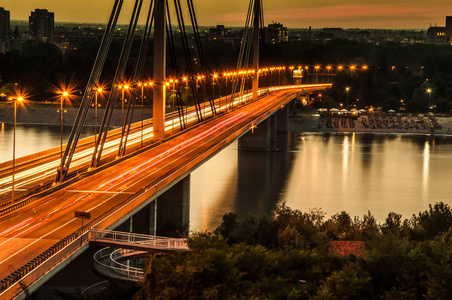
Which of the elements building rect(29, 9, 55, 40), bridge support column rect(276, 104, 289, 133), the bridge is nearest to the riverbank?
bridge support column rect(276, 104, 289, 133)

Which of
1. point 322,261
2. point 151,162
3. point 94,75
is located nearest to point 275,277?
point 322,261

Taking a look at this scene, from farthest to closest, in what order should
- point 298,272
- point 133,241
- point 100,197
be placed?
point 100,197 < point 133,241 < point 298,272

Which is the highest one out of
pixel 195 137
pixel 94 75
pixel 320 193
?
pixel 94 75

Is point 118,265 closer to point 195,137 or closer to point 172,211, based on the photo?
point 172,211

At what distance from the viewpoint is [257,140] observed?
166ft

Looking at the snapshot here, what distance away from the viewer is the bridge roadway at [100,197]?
14094 mm

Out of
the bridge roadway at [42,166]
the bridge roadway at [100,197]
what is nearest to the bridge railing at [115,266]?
the bridge roadway at [100,197]

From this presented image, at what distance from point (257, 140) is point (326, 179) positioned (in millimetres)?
12674

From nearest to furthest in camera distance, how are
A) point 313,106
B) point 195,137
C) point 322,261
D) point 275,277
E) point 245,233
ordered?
point 275,277, point 322,261, point 245,233, point 195,137, point 313,106

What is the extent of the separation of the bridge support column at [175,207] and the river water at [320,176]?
1223mm

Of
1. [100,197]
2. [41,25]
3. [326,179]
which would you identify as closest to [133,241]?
[100,197]

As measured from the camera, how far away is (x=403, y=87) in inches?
3543

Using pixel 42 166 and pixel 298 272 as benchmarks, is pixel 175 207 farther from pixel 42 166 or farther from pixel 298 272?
pixel 298 272

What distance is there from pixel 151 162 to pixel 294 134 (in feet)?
131
